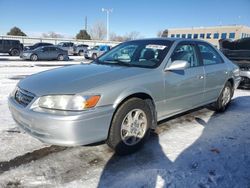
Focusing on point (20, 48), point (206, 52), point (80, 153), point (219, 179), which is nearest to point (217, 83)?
point (206, 52)

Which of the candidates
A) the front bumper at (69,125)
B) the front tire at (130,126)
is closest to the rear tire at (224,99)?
the front tire at (130,126)

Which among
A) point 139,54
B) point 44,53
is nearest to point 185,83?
point 139,54

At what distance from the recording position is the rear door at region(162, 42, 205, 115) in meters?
4.13

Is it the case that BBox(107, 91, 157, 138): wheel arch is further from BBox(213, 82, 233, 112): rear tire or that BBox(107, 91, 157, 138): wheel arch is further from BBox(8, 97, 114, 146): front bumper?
BBox(213, 82, 233, 112): rear tire

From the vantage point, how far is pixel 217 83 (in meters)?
5.36

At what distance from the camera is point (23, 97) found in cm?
344

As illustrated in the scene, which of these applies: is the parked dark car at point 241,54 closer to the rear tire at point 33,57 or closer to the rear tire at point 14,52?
the rear tire at point 33,57

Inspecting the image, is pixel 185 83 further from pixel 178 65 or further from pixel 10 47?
pixel 10 47

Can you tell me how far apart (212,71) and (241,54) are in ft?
15.7

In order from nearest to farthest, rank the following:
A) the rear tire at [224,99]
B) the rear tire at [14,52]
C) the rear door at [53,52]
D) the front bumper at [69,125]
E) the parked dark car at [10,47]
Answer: the front bumper at [69,125] → the rear tire at [224,99] → the rear door at [53,52] → the parked dark car at [10,47] → the rear tire at [14,52]

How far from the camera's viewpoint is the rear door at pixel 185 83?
4.13 metres

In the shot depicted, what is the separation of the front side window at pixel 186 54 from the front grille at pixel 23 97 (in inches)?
86.2

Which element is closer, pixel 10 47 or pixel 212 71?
pixel 212 71

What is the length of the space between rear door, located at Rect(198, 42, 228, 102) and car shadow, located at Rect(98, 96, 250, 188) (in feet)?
2.07
